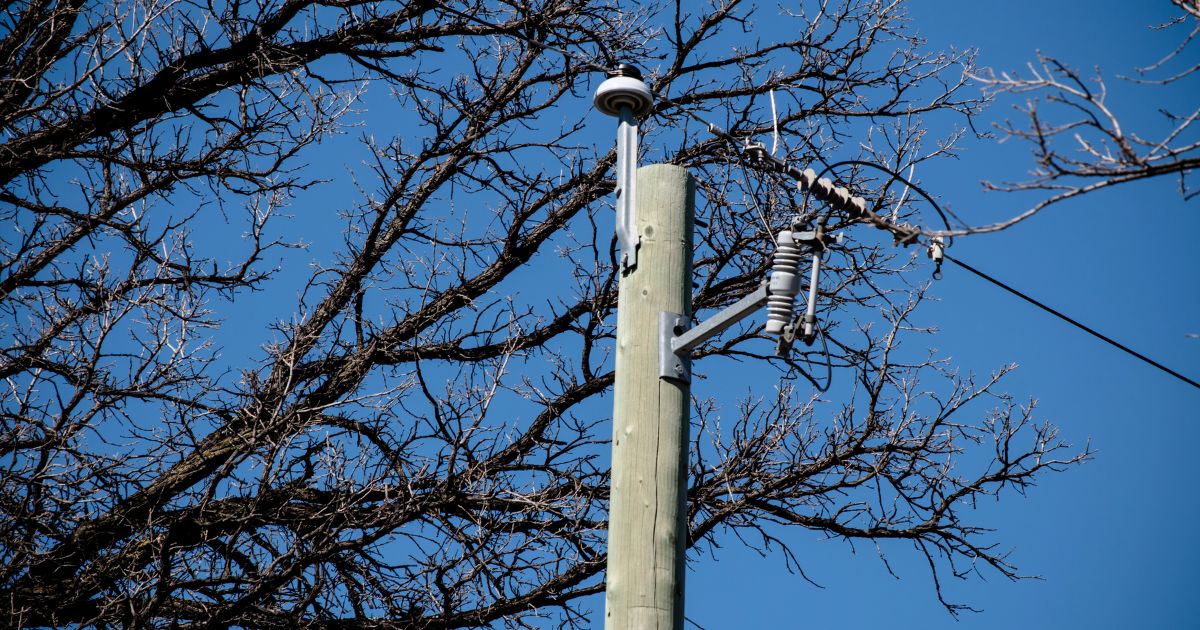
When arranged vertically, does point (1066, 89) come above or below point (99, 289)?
below

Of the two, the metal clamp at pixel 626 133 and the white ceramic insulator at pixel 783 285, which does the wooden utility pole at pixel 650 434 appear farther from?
the white ceramic insulator at pixel 783 285

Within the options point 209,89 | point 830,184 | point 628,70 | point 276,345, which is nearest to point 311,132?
point 209,89

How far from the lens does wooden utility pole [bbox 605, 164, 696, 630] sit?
4574 mm

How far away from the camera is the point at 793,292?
482 centimetres

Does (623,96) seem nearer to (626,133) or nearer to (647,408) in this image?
(626,133)

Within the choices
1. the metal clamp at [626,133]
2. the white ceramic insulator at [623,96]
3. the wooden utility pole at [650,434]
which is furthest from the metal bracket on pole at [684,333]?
the white ceramic insulator at [623,96]

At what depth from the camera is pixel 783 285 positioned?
4801 mm

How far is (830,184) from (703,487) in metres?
4.86

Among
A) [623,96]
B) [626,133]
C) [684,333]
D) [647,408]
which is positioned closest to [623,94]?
[623,96]

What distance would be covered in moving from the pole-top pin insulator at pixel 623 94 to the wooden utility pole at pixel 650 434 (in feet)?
1.11

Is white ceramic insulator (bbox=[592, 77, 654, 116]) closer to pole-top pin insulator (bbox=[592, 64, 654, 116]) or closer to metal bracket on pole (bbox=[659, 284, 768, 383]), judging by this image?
pole-top pin insulator (bbox=[592, 64, 654, 116])

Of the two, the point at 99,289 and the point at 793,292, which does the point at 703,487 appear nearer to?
the point at 99,289

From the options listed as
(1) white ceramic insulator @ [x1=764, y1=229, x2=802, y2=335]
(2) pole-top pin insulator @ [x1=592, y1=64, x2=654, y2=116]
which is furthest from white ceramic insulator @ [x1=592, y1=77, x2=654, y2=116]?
(1) white ceramic insulator @ [x1=764, y1=229, x2=802, y2=335]

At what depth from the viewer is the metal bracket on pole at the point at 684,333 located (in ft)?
15.7
